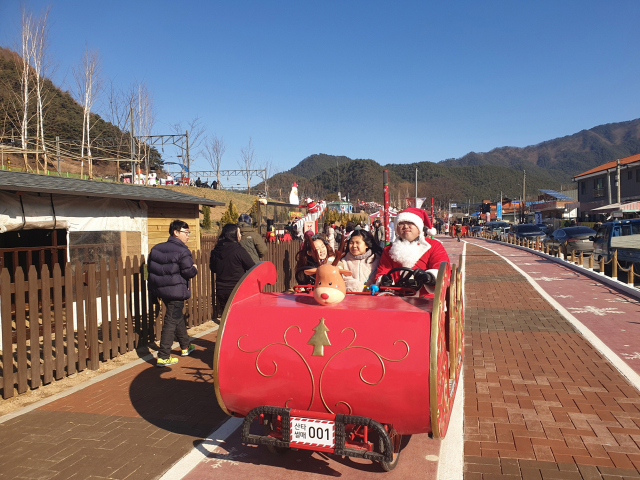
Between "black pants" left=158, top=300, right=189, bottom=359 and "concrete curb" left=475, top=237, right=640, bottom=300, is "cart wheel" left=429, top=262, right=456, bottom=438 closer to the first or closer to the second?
"black pants" left=158, top=300, right=189, bottom=359

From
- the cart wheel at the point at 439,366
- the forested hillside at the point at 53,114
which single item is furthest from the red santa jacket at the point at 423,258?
the forested hillside at the point at 53,114

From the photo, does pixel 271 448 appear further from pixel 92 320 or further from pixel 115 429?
pixel 92 320

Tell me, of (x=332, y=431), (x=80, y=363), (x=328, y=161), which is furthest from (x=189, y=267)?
(x=328, y=161)

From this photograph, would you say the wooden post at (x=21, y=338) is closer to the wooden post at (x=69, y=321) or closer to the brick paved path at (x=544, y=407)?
the wooden post at (x=69, y=321)

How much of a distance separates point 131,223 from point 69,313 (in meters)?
3.91

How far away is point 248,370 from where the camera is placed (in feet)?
10.7

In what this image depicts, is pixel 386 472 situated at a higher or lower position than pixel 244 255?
lower

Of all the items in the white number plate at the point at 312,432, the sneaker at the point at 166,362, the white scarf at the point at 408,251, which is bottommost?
the sneaker at the point at 166,362

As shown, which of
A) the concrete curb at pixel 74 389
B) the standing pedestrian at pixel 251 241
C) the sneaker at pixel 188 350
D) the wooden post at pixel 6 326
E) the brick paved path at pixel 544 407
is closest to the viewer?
the brick paved path at pixel 544 407

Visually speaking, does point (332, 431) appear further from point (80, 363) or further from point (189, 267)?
point (80, 363)

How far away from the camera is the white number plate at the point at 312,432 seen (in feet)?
9.89

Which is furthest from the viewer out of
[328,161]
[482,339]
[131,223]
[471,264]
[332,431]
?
[328,161]

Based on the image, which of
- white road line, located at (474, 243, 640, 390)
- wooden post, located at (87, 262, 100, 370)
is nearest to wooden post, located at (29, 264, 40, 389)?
wooden post, located at (87, 262, 100, 370)

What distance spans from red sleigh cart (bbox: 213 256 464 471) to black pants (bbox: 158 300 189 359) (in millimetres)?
2706
